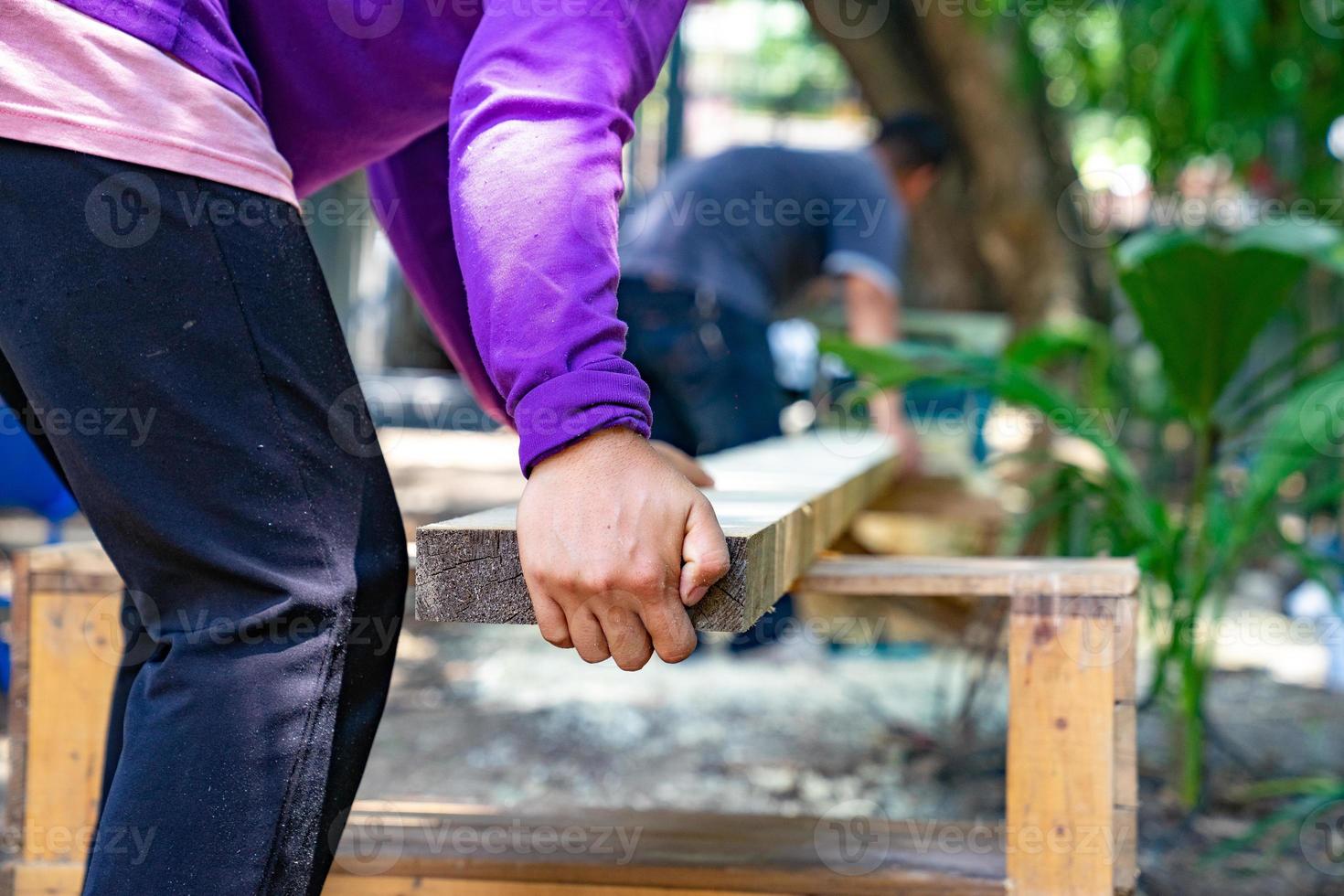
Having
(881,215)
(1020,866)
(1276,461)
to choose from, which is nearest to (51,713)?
(1020,866)

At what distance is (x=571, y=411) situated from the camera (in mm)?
819

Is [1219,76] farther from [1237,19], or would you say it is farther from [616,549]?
[616,549]

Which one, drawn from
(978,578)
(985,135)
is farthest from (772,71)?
(978,578)

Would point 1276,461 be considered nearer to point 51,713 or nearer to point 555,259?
point 555,259

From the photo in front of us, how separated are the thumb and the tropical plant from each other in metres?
1.48

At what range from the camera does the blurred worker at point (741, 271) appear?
125 inches

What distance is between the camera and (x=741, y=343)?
3289 mm

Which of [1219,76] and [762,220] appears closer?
[762,220]

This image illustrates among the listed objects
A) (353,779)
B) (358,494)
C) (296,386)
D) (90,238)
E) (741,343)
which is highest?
(90,238)

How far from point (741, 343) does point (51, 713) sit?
213 centimetres

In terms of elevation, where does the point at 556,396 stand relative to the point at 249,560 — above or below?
above

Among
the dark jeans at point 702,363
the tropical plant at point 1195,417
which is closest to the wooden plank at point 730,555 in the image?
the tropical plant at point 1195,417

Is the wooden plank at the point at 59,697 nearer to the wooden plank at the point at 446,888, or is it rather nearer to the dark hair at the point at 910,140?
the wooden plank at the point at 446,888

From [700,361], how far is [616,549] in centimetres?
238
